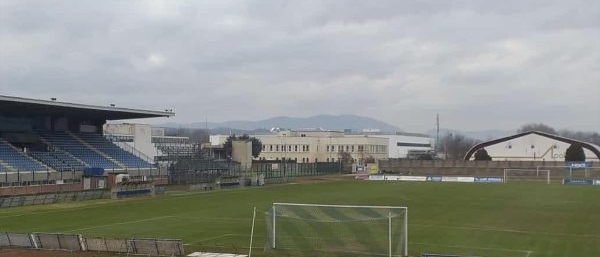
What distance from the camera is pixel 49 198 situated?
50.7m

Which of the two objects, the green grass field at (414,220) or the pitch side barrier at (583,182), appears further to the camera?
the pitch side barrier at (583,182)

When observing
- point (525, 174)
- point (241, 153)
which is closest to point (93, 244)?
point (525, 174)

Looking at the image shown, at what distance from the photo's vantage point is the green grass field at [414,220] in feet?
91.7

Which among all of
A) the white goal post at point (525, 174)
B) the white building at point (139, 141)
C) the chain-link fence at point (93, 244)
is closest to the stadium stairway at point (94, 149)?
the white building at point (139, 141)

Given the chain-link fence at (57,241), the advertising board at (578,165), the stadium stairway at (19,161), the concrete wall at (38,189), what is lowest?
the chain-link fence at (57,241)

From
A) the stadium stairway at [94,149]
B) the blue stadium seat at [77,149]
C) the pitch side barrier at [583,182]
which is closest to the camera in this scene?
the blue stadium seat at [77,149]

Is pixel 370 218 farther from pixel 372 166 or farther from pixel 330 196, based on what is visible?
pixel 372 166

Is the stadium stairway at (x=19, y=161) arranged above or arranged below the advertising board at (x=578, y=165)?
above

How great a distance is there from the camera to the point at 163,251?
2480 cm

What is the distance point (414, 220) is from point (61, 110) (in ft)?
147

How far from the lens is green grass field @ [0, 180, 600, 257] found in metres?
27.9

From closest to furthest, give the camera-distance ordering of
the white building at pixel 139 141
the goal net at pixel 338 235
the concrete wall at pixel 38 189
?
1. the goal net at pixel 338 235
2. the concrete wall at pixel 38 189
3. the white building at pixel 139 141

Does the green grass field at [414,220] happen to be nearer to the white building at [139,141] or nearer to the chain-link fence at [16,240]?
the chain-link fence at [16,240]

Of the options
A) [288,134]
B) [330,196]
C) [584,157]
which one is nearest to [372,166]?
[584,157]
